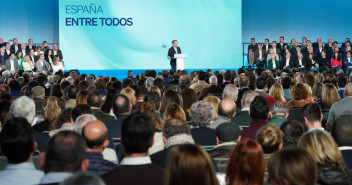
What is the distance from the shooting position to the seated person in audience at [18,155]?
2.92 m

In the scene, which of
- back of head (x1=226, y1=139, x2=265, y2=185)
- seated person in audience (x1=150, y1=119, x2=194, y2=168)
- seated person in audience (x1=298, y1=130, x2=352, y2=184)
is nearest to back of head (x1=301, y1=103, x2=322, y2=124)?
seated person in audience (x1=150, y1=119, x2=194, y2=168)

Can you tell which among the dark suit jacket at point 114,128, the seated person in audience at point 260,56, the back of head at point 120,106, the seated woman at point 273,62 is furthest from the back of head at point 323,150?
the seated person in audience at point 260,56

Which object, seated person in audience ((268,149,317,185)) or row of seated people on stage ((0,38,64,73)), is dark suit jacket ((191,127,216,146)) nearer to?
seated person in audience ((268,149,317,185))

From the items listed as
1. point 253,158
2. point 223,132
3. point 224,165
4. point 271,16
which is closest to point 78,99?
point 223,132

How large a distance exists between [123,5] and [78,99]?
42.3ft

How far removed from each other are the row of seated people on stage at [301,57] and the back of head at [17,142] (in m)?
13.0

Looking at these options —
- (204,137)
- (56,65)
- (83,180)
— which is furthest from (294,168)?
(56,65)

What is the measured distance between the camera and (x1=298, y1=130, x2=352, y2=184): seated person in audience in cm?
293

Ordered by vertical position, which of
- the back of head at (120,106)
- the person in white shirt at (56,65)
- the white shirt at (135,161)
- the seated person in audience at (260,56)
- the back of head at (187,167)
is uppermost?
the seated person in audience at (260,56)

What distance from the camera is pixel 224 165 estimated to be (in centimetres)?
358

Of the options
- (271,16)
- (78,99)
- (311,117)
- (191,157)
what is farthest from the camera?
(271,16)

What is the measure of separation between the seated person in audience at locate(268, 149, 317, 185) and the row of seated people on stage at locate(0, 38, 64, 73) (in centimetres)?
1280

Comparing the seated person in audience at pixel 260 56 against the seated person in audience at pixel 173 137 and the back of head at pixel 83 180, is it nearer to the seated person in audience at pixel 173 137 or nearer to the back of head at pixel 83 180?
the seated person in audience at pixel 173 137

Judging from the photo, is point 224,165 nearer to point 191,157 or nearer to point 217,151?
point 217,151
